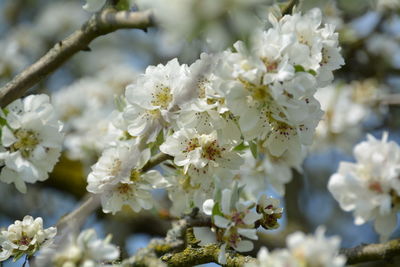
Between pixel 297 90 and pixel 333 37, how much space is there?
29 cm

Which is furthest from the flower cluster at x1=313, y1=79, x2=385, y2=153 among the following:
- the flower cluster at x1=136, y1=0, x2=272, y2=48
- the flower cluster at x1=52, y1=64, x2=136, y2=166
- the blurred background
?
the flower cluster at x1=136, y1=0, x2=272, y2=48

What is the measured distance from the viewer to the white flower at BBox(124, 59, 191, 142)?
67.9 inches

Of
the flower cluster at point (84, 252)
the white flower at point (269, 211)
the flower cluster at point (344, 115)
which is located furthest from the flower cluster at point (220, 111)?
the flower cluster at point (344, 115)

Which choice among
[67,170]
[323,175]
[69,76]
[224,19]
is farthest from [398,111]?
[224,19]

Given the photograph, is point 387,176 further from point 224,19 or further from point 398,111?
point 398,111

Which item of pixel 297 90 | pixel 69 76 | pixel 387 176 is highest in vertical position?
pixel 69 76

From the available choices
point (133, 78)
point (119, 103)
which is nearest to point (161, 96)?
point (119, 103)

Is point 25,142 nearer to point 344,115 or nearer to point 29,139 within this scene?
point 29,139

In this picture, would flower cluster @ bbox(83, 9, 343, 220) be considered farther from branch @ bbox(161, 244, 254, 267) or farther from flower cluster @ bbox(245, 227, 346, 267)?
flower cluster @ bbox(245, 227, 346, 267)

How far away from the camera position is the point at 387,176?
139 centimetres

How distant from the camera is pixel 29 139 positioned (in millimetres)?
1686

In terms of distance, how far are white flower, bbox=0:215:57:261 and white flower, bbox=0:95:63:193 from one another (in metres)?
0.11

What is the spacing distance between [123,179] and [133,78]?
2554 mm

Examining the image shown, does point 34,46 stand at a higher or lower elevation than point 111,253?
higher
